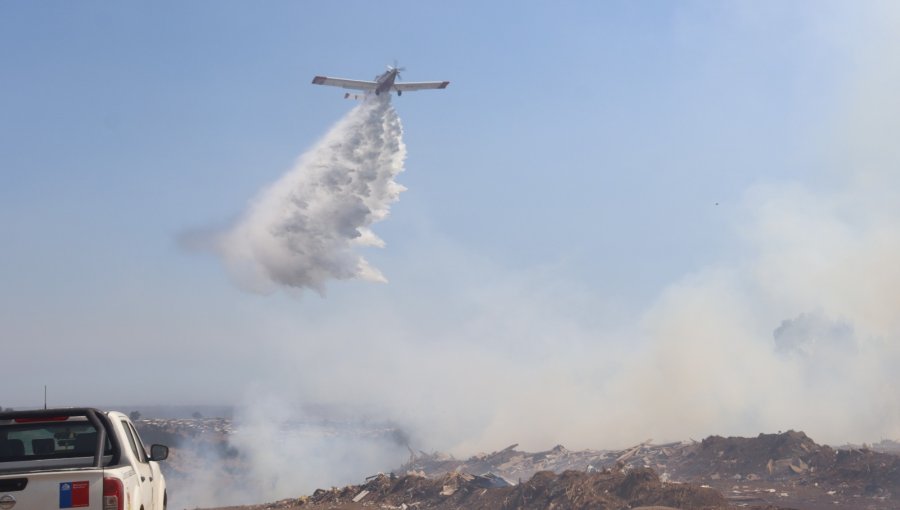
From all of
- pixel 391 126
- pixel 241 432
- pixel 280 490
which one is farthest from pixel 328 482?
pixel 391 126

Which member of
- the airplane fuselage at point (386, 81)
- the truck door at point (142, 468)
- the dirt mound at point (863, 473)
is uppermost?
the airplane fuselage at point (386, 81)

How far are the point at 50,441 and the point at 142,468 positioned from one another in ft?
4.02

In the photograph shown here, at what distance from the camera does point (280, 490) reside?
5953 centimetres

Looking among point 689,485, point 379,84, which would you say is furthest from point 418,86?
point 689,485

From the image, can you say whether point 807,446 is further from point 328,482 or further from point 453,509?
point 328,482

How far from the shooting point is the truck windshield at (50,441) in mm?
10461

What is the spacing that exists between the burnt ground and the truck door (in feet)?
63.8

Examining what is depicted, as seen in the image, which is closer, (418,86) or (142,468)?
(142,468)

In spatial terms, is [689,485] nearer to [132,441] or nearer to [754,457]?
[754,457]

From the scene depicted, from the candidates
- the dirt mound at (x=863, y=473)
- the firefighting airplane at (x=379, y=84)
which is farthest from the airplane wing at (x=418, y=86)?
Result: the dirt mound at (x=863, y=473)

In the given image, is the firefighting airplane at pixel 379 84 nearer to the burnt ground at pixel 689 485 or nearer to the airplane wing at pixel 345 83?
the airplane wing at pixel 345 83

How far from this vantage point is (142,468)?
34.9ft

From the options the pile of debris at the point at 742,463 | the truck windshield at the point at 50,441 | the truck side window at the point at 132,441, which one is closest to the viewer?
the truck windshield at the point at 50,441

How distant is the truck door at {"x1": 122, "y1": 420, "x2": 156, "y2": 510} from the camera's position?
400 inches
